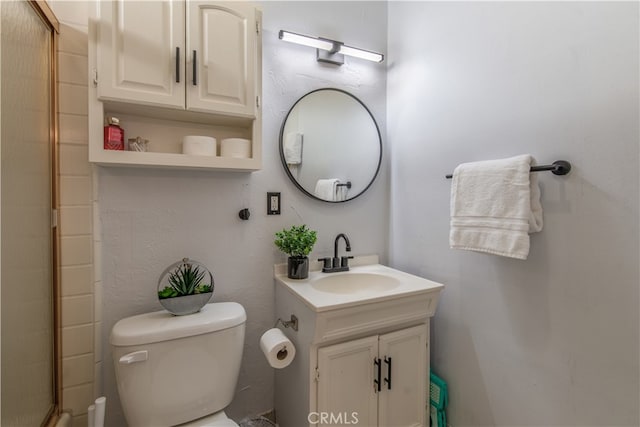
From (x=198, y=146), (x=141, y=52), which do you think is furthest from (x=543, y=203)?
(x=141, y=52)

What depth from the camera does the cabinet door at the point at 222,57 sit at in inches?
43.3

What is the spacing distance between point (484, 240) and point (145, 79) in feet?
4.46

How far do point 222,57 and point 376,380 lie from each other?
1.45 metres

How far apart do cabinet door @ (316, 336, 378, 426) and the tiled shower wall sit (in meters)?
0.91

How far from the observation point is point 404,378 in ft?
4.21

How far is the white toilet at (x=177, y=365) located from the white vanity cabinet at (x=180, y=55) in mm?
808

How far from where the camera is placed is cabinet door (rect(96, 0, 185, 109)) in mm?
982

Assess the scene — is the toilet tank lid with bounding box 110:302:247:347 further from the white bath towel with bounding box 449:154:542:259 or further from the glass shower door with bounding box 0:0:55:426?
the white bath towel with bounding box 449:154:542:259

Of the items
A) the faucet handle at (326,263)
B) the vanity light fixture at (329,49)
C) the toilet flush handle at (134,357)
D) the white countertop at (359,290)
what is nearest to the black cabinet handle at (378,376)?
the white countertop at (359,290)

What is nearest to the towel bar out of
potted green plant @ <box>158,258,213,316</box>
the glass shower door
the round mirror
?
the round mirror

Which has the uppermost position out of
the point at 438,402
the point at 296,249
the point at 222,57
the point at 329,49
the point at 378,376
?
the point at 329,49

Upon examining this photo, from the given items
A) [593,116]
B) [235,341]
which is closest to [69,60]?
[235,341]

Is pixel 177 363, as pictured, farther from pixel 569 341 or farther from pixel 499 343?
pixel 569 341

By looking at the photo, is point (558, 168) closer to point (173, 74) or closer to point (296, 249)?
point (296, 249)
